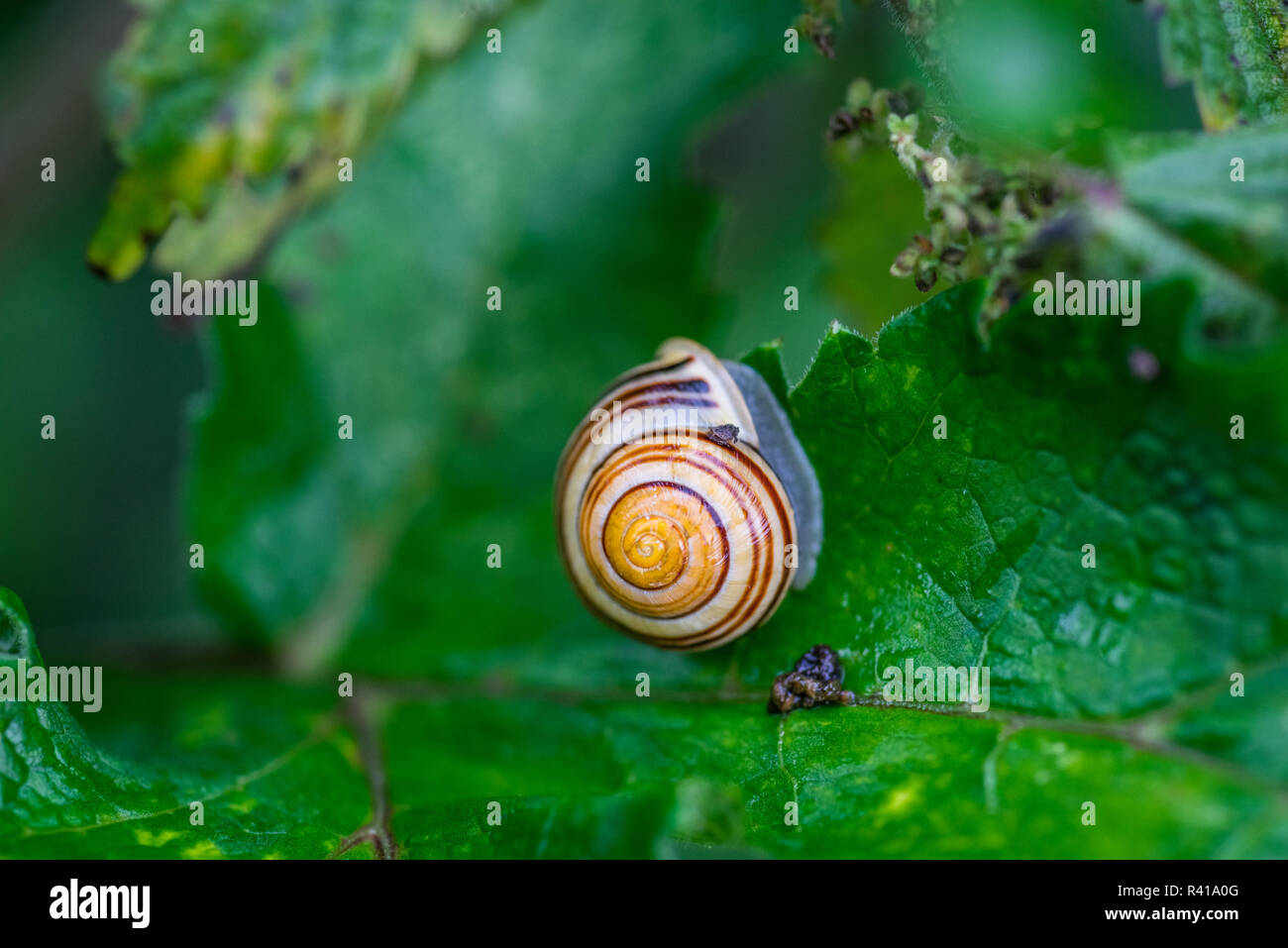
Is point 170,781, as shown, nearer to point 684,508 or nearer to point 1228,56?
point 684,508

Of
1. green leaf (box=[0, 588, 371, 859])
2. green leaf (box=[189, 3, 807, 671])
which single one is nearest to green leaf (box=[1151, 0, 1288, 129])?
green leaf (box=[189, 3, 807, 671])

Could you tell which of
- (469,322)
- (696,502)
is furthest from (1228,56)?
(469,322)

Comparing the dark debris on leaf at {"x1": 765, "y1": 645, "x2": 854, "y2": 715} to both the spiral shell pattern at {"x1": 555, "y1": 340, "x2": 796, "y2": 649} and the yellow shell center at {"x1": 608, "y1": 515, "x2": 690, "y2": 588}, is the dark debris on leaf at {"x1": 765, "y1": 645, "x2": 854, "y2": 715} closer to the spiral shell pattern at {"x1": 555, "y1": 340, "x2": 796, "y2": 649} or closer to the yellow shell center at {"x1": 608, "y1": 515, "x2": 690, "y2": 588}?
the spiral shell pattern at {"x1": 555, "y1": 340, "x2": 796, "y2": 649}

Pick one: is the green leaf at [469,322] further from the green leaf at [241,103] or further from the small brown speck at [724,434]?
the small brown speck at [724,434]

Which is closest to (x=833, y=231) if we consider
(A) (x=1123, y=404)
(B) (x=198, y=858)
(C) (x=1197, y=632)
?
(A) (x=1123, y=404)

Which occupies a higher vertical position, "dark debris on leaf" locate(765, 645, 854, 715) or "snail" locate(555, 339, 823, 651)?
"snail" locate(555, 339, 823, 651)

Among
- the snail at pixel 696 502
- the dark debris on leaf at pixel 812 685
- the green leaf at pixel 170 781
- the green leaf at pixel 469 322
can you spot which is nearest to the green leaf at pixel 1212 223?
the snail at pixel 696 502
